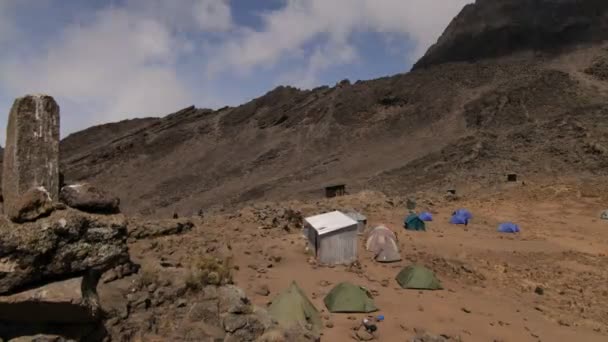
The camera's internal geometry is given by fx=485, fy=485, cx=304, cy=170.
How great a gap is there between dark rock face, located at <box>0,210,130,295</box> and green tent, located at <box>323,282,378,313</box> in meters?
6.63

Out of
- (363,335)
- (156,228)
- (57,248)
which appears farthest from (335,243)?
(57,248)


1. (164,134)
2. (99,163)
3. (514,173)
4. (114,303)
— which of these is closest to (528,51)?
(514,173)

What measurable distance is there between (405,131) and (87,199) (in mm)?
51109

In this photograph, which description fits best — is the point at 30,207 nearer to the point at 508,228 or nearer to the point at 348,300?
the point at 348,300

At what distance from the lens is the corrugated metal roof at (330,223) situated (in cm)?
1498

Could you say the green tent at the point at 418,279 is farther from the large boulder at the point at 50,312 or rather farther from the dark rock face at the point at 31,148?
the dark rock face at the point at 31,148

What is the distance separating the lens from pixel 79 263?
5301 mm

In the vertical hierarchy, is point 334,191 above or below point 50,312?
below

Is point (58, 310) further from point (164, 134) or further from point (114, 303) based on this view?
point (164, 134)

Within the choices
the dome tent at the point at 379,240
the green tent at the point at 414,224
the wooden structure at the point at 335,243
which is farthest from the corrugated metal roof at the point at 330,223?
the green tent at the point at 414,224

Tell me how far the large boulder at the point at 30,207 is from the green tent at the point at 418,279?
1007 cm

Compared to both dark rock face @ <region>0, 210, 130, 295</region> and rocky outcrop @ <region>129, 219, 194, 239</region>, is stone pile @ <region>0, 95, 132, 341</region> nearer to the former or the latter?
dark rock face @ <region>0, 210, 130, 295</region>

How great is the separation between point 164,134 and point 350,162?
30.3 metres

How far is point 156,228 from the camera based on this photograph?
15.7m
